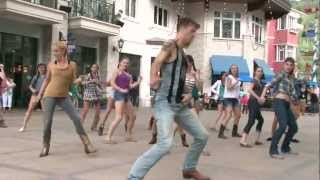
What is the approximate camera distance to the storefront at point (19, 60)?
22.5 meters

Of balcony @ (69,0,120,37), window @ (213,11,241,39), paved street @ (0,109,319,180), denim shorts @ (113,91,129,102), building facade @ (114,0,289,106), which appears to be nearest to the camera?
paved street @ (0,109,319,180)

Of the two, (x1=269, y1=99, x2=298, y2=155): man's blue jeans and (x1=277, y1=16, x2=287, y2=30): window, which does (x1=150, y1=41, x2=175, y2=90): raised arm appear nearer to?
(x1=269, y1=99, x2=298, y2=155): man's blue jeans

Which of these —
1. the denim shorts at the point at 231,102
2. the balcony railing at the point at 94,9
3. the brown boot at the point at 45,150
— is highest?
the balcony railing at the point at 94,9

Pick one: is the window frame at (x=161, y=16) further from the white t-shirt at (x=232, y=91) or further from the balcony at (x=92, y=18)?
the white t-shirt at (x=232, y=91)

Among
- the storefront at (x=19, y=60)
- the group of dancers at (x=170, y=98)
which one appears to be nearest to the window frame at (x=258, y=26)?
the storefront at (x=19, y=60)

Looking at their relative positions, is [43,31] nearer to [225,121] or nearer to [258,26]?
[225,121]

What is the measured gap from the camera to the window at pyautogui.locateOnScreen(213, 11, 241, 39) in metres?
37.8

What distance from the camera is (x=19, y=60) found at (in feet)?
76.4

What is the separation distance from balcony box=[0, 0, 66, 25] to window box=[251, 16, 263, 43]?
1905cm

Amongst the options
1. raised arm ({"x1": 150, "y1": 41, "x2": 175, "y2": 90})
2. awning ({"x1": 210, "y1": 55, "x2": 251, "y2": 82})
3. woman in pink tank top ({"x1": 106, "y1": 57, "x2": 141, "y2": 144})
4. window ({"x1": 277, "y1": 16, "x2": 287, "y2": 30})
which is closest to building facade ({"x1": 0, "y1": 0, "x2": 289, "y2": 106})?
awning ({"x1": 210, "y1": 55, "x2": 251, "y2": 82})

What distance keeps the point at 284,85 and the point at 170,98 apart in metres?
3.69

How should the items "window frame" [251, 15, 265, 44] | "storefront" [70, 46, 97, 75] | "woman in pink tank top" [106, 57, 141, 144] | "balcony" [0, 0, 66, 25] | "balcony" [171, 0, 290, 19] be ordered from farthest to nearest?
"window frame" [251, 15, 265, 44] → "balcony" [171, 0, 290, 19] → "storefront" [70, 46, 97, 75] → "balcony" [0, 0, 66, 25] → "woman in pink tank top" [106, 57, 141, 144]

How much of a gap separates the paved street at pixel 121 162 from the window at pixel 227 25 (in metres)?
26.7

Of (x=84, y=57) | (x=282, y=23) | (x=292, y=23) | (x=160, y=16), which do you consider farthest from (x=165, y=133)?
(x=292, y=23)
